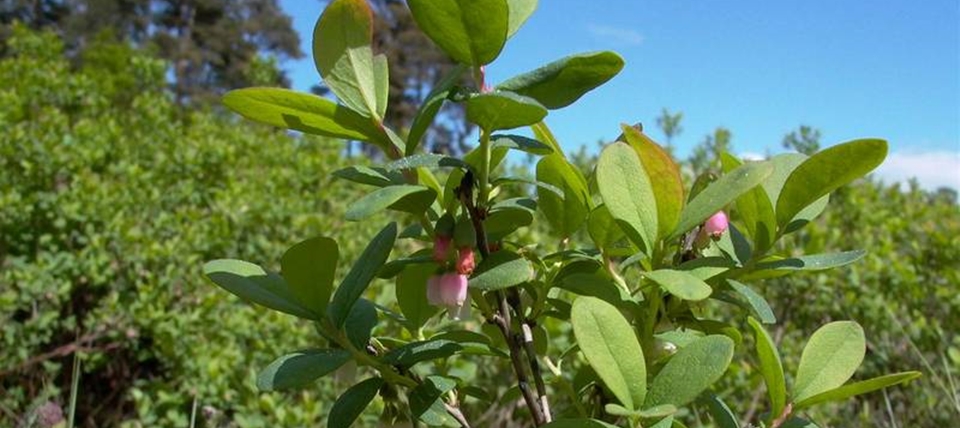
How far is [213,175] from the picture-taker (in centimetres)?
380

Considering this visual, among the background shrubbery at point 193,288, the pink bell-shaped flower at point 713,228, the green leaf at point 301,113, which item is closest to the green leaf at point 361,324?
the green leaf at point 301,113

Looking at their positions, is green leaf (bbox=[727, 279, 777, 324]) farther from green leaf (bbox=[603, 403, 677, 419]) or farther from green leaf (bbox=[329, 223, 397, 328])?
green leaf (bbox=[329, 223, 397, 328])

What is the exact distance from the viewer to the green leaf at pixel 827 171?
53 centimetres

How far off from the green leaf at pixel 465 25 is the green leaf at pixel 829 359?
31cm

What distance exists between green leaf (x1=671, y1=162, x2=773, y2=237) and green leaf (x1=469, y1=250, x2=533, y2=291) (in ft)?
0.34

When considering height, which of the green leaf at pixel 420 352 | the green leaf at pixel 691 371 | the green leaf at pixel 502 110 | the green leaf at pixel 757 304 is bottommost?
the green leaf at pixel 691 371

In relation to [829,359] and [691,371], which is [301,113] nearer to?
[691,371]

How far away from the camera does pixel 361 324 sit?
648 mm

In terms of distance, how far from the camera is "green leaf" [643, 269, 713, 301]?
513 mm

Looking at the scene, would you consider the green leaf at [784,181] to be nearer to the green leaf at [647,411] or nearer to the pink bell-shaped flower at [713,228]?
the pink bell-shaped flower at [713,228]

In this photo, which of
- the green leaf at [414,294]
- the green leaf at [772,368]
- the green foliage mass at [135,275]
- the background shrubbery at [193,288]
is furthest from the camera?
the green foliage mass at [135,275]

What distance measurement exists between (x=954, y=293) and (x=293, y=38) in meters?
22.1

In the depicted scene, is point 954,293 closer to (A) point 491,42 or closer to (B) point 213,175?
(A) point 491,42

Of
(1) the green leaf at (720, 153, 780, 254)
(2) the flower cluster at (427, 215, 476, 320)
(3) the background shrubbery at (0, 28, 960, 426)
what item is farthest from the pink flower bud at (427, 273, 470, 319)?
(3) the background shrubbery at (0, 28, 960, 426)
